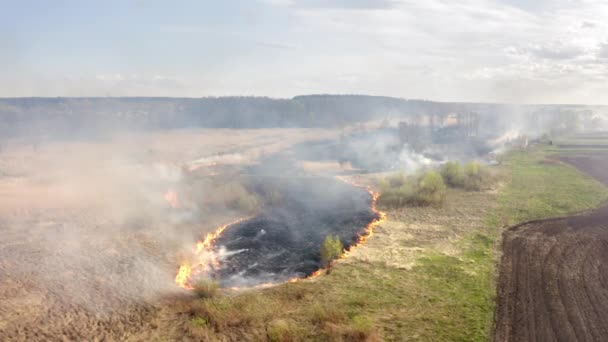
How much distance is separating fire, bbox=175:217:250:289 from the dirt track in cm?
2707

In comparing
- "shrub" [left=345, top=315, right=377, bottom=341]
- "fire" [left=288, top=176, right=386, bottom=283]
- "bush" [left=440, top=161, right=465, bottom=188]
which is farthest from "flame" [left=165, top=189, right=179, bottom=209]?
"bush" [left=440, top=161, right=465, bottom=188]

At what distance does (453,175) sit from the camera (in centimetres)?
7419

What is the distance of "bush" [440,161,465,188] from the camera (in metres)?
73.4

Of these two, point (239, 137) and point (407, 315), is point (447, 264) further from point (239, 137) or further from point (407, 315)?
point (239, 137)

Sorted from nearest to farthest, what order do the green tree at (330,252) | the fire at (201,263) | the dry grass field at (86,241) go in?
the dry grass field at (86,241) → the fire at (201,263) → the green tree at (330,252)

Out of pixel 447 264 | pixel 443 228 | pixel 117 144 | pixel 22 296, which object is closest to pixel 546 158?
pixel 443 228

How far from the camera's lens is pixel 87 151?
86188mm

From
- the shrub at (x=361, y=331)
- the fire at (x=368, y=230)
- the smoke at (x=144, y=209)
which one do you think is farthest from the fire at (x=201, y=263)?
the shrub at (x=361, y=331)

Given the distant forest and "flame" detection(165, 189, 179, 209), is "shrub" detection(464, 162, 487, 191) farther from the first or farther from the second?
the distant forest

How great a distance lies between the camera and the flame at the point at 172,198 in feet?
193

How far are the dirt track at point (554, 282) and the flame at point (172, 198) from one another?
4290cm

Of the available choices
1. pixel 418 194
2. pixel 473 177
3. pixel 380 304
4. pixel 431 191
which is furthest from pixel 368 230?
pixel 473 177

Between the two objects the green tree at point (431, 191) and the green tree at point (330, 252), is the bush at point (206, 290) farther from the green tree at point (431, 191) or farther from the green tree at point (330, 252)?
the green tree at point (431, 191)

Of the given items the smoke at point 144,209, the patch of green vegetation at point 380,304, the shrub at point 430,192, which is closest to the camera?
the patch of green vegetation at point 380,304
